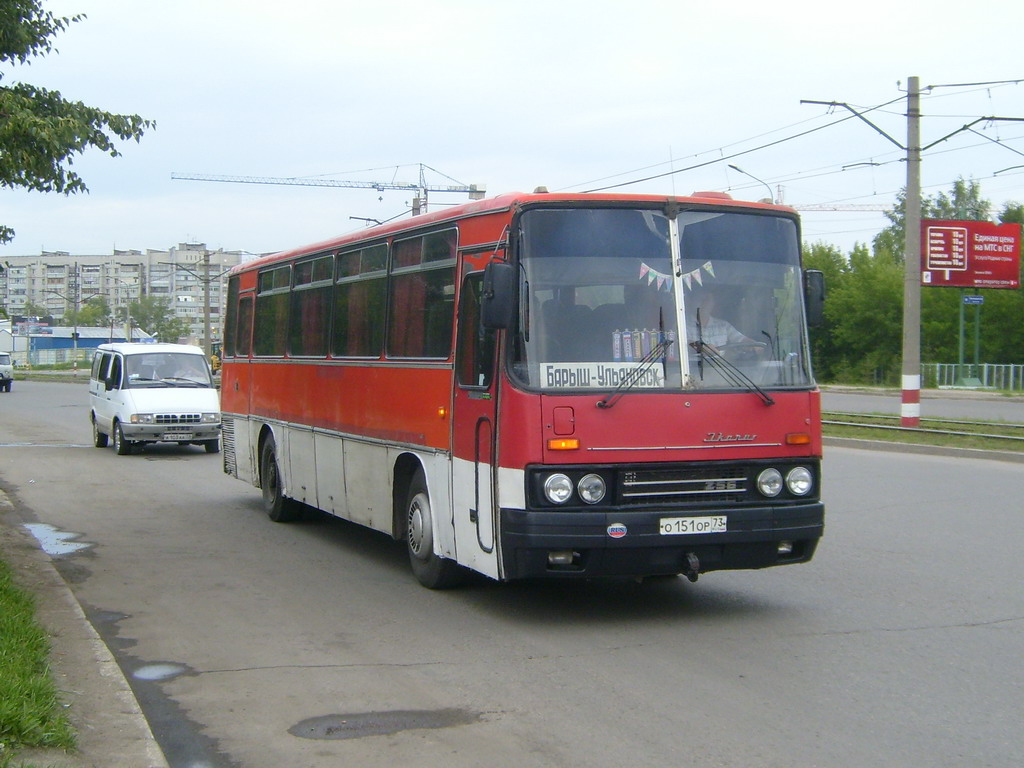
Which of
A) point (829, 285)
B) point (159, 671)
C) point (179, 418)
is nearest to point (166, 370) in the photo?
point (179, 418)

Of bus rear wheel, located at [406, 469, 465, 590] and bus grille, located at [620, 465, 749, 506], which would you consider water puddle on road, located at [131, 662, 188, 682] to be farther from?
bus grille, located at [620, 465, 749, 506]

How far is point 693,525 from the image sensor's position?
7543mm

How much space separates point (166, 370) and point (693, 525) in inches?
673

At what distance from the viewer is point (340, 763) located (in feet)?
17.0

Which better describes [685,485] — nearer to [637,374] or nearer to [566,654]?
[637,374]

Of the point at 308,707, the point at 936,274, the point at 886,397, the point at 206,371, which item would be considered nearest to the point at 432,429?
the point at 308,707

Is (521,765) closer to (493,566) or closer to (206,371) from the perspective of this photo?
(493,566)

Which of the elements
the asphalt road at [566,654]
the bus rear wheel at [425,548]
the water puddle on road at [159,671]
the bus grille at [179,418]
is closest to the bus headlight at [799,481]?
the asphalt road at [566,654]

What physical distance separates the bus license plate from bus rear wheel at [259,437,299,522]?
6.23 metres

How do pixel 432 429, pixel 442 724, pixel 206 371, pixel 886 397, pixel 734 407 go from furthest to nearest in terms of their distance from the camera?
pixel 886 397 → pixel 206 371 → pixel 432 429 → pixel 734 407 → pixel 442 724

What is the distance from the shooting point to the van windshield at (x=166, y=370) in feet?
74.0

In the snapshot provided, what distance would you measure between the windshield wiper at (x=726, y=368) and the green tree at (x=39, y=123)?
14.5ft

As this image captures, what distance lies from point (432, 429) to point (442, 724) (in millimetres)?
3275

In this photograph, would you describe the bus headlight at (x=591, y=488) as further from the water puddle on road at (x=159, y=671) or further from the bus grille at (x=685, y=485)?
the water puddle on road at (x=159, y=671)
